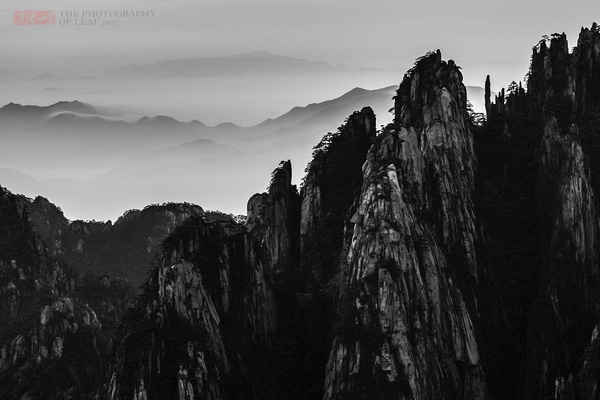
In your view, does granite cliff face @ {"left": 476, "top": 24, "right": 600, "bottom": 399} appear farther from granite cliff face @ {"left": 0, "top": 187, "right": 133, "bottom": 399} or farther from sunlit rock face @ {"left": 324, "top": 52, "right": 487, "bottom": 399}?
granite cliff face @ {"left": 0, "top": 187, "right": 133, "bottom": 399}

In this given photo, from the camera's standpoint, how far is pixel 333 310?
470ft

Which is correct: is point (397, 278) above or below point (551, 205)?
below

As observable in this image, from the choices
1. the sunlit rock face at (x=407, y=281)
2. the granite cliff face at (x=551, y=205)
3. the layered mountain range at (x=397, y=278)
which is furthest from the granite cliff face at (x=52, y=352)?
the granite cliff face at (x=551, y=205)

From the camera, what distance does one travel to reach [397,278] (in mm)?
133000

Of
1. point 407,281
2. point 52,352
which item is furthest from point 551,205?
point 52,352

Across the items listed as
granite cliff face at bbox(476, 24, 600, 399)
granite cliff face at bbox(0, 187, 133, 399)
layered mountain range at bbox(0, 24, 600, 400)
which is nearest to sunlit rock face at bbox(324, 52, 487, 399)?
layered mountain range at bbox(0, 24, 600, 400)

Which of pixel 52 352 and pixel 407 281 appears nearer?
pixel 407 281

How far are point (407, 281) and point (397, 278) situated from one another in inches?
47.1

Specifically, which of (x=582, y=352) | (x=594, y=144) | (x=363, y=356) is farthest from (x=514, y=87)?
(x=363, y=356)

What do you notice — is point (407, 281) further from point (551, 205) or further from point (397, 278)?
point (551, 205)

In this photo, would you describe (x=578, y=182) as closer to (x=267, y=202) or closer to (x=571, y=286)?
(x=571, y=286)

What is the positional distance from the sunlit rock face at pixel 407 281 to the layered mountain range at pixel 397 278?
0.19 metres

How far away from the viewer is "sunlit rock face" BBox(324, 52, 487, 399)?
13025 centimetres

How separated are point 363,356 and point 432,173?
25384 millimetres
